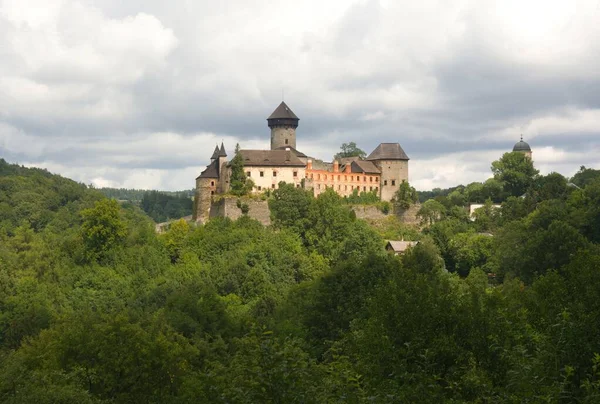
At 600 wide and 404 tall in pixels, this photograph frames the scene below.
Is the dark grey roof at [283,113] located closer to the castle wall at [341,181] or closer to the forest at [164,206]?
the castle wall at [341,181]

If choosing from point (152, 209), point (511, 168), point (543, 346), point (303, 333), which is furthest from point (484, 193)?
point (152, 209)

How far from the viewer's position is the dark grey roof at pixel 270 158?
231 feet

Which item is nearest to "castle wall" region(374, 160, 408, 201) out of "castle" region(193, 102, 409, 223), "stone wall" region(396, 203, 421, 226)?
"castle" region(193, 102, 409, 223)

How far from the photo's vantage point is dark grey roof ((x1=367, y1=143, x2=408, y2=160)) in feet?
252

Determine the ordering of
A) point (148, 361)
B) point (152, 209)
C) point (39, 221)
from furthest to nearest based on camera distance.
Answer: point (152, 209), point (39, 221), point (148, 361)

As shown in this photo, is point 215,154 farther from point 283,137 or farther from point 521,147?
point 521,147

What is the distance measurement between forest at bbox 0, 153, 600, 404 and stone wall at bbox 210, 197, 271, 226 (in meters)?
0.63

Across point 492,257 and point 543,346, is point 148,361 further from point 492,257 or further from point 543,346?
point 492,257

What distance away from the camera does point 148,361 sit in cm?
3231

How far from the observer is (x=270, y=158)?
233 feet

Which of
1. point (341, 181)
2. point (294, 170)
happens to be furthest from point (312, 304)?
point (341, 181)

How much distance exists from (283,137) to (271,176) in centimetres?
755

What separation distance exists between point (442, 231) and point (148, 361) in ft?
143

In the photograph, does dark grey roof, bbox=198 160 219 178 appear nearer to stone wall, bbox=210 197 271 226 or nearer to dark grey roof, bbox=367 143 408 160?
stone wall, bbox=210 197 271 226
